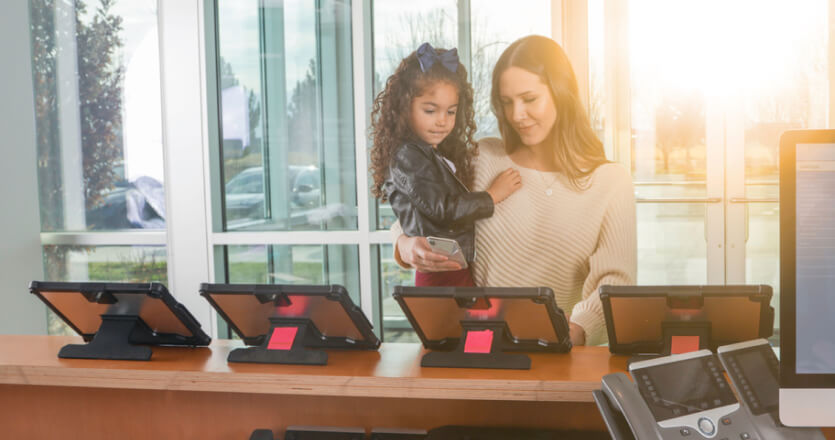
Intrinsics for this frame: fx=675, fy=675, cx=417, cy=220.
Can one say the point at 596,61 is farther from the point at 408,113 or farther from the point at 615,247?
the point at 615,247

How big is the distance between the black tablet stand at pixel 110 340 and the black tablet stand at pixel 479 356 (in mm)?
680

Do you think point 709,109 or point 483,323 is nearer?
point 483,323

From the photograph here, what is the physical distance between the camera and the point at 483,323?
137cm

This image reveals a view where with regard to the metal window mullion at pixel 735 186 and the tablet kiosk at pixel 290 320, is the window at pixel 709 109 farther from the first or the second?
the tablet kiosk at pixel 290 320

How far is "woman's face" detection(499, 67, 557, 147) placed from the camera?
2240mm

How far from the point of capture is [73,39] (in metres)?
3.86

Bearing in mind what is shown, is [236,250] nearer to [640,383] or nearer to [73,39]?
[73,39]

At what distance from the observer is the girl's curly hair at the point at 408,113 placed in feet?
7.63


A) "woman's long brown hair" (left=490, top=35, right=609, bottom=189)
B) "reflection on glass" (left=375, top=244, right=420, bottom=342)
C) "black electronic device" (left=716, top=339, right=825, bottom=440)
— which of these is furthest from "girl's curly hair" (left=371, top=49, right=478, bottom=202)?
"black electronic device" (left=716, top=339, right=825, bottom=440)

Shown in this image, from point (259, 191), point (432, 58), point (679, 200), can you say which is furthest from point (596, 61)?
point (259, 191)

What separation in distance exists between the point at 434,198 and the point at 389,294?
146 cm

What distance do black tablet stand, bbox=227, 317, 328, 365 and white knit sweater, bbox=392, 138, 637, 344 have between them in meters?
0.91

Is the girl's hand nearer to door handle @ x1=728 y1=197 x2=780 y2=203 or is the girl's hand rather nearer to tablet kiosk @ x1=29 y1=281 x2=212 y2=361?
tablet kiosk @ x1=29 y1=281 x2=212 y2=361

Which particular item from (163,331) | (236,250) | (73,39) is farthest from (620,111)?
(73,39)
